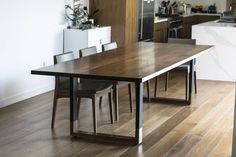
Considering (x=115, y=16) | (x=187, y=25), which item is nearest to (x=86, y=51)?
(x=115, y=16)

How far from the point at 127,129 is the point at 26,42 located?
215 cm

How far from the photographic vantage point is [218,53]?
8078mm

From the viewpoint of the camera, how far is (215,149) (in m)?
4.57

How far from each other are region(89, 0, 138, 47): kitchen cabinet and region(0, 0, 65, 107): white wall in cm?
100

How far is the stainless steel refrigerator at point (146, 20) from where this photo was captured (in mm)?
8839

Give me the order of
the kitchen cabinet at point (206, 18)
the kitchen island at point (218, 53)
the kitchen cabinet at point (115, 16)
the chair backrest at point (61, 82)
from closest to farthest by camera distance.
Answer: the chair backrest at point (61, 82) < the kitchen island at point (218, 53) < the kitchen cabinet at point (115, 16) < the kitchen cabinet at point (206, 18)

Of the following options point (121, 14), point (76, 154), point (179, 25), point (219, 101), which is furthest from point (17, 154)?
point (179, 25)

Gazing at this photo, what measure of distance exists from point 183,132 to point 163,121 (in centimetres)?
47

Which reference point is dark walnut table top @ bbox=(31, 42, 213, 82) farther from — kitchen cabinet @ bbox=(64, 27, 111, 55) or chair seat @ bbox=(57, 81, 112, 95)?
kitchen cabinet @ bbox=(64, 27, 111, 55)

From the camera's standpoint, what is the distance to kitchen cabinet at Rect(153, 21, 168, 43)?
986 cm

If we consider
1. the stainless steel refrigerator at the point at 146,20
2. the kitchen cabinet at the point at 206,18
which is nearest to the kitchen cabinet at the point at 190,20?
the kitchen cabinet at the point at 206,18

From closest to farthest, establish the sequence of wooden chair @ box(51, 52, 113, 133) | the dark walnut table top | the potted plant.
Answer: the dark walnut table top → wooden chair @ box(51, 52, 113, 133) → the potted plant

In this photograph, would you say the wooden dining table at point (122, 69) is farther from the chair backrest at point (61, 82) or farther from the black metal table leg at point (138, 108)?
the chair backrest at point (61, 82)

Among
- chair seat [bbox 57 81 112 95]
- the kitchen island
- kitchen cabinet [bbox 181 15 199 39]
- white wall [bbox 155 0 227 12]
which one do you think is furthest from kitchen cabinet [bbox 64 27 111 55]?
white wall [bbox 155 0 227 12]
